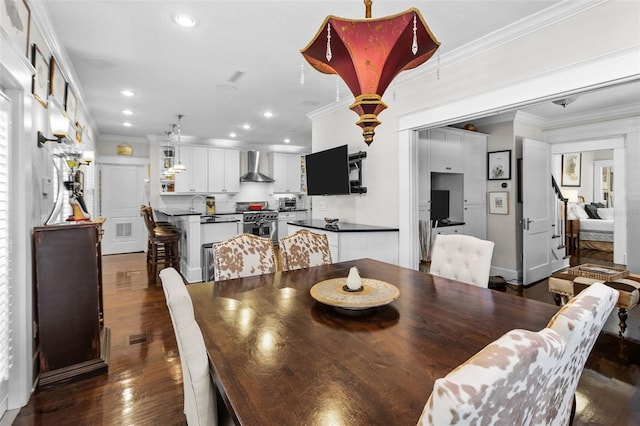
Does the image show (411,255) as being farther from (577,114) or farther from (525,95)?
(577,114)

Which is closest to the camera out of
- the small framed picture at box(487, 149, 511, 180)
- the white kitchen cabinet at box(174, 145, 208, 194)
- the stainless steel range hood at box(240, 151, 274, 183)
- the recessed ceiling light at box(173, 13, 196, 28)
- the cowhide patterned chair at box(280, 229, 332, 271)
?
the recessed ceiling light at box(173, 13, 196, 28)

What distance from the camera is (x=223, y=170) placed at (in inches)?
303

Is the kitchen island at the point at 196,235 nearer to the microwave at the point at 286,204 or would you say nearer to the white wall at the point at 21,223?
the white wall at the point at 21,223

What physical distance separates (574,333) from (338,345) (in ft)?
2.30

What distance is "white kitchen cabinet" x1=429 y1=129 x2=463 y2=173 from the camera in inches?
173

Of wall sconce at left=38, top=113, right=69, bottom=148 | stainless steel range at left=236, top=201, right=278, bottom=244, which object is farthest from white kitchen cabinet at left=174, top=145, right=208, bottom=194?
wall sconce at left=38, top=113, right=69, bottom=148

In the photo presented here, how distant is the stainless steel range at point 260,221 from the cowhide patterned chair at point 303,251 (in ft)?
14.9

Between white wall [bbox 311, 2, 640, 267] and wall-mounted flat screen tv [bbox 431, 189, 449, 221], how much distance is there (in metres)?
1.27

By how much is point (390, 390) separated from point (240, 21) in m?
2.60

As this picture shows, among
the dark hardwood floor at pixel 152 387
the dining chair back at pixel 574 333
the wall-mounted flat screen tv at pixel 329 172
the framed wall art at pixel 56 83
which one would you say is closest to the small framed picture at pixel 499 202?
the dark hardwood floor at pixel 152 387

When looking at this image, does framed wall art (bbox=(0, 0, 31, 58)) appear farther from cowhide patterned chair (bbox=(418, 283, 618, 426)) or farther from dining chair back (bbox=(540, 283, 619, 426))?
dining chair back (bbox=(540, 283, 619, 426))

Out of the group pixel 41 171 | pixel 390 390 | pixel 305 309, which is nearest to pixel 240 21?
pixel 41 171

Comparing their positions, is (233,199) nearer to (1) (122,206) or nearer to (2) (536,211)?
(1) (122,206)

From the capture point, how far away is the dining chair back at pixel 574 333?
0.68 metres
